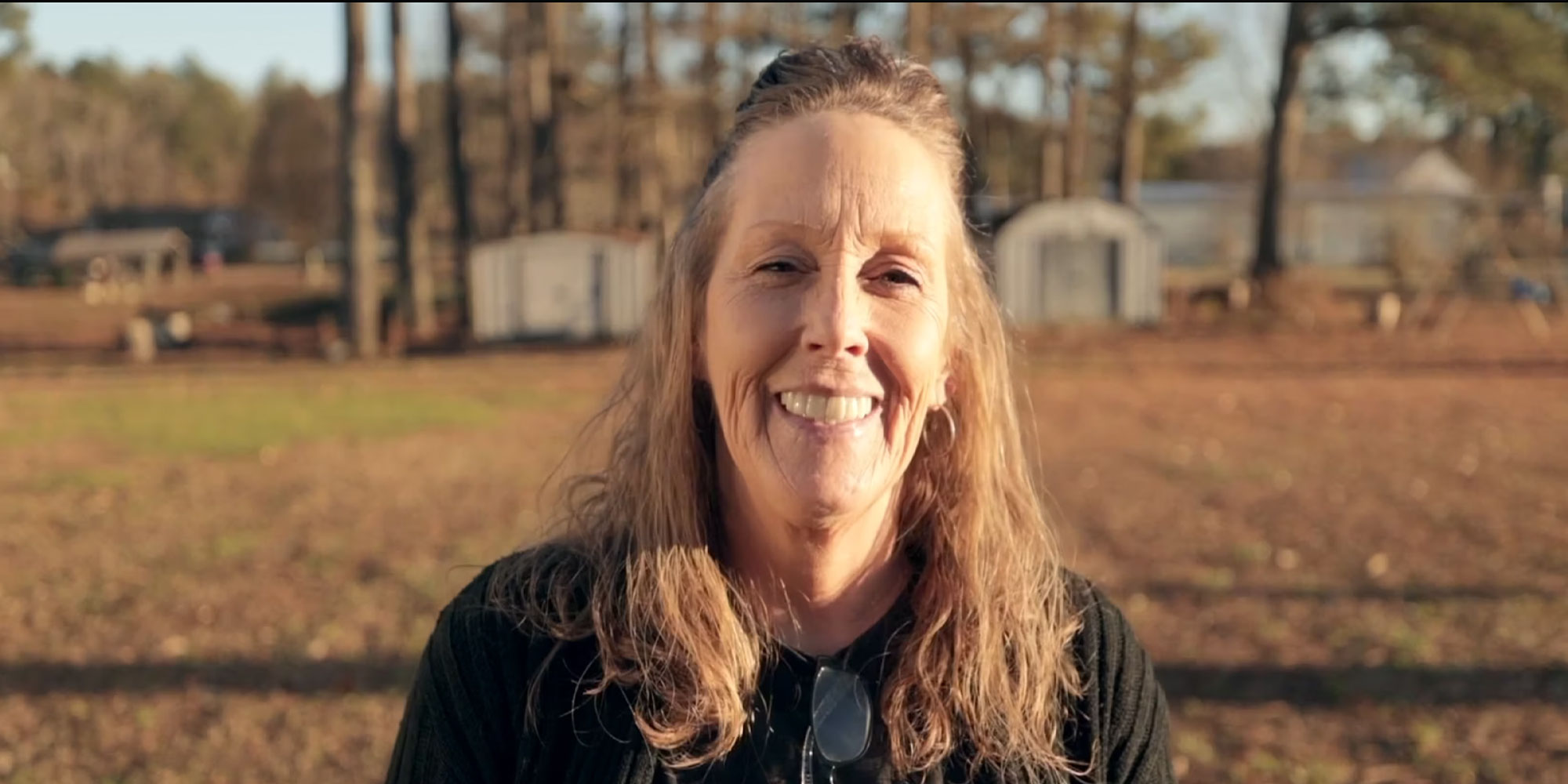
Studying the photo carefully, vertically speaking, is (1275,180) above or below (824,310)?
above

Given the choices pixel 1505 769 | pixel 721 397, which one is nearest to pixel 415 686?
pixel 721 397

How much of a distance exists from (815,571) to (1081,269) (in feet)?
73.8

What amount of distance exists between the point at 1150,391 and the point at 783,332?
14.4m

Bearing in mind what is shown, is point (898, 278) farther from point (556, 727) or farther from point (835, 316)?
point (556, 727)

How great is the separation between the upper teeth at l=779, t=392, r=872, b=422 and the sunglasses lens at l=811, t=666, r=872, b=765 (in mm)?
395

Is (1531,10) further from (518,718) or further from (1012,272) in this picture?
(518,718)

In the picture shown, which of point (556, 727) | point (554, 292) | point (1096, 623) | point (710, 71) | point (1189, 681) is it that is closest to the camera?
point (556, 727)

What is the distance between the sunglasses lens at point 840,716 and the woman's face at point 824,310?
247 mm

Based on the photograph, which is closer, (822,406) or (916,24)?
(822,406)

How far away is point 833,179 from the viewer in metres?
1.97

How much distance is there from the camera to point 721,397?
2.05 m

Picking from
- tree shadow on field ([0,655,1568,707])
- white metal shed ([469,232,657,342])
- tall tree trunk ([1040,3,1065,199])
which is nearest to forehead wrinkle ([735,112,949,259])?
tall tree trunk ([1040,3,1065,199])

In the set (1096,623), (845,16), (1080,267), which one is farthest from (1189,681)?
(1080,267)

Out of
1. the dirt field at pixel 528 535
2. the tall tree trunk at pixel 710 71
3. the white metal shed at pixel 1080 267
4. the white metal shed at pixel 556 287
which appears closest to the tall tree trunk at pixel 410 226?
the white metal shed at pixel 556 287
